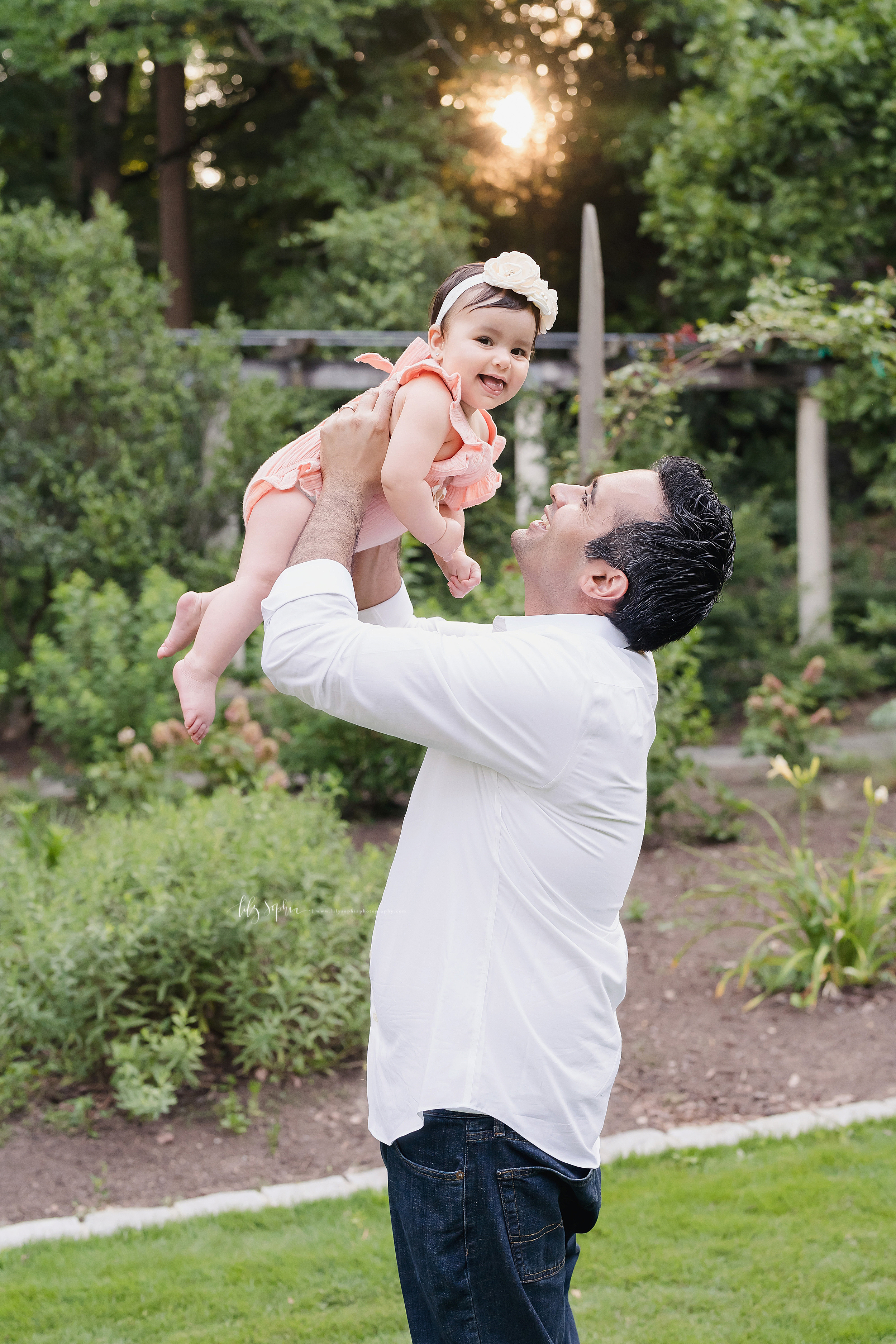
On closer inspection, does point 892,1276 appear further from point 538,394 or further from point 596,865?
point 538,394

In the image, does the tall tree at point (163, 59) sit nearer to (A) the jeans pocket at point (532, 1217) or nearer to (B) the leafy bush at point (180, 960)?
(B) the leafy bush at point (180, 960)

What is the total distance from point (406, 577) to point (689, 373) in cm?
179

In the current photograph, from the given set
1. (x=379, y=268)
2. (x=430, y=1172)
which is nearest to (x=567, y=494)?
(x=430, y=1172)

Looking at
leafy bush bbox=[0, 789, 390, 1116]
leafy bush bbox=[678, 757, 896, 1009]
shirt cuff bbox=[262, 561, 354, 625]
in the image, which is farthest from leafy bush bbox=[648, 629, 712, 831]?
shirt cuff bbox=[262, 561, 354, 625]

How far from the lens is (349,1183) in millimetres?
3332

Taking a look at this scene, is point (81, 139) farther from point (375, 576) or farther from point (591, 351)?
point (375, 576)

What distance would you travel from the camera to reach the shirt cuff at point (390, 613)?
182cm

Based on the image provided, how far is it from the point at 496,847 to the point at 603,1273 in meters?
1.92

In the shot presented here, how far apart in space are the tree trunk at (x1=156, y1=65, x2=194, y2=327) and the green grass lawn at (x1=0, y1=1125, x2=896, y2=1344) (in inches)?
493

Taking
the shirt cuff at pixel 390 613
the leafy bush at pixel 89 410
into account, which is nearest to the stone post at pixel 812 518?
the leafy bush at pixel 89 410

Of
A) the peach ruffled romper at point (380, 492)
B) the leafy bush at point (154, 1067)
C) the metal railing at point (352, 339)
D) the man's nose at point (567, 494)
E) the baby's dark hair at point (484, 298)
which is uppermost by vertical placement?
the metal railing at point (352, 339)

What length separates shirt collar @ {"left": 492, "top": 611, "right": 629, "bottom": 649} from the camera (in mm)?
1561

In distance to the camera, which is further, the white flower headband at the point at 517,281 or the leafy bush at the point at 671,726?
the leafy bush at the point at 671,726

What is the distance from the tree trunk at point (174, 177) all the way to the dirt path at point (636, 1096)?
1152 centimetres
